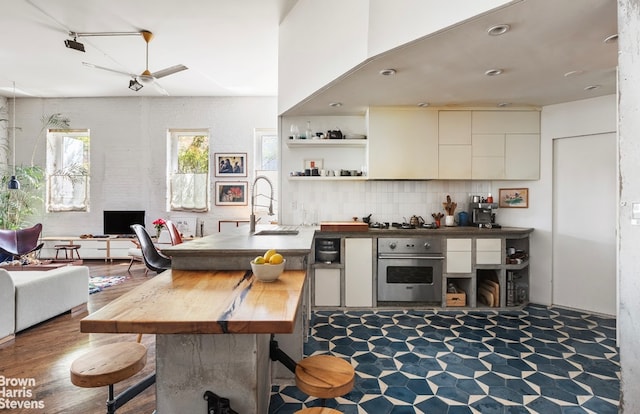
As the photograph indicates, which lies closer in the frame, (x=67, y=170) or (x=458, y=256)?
(x=458, y=256)

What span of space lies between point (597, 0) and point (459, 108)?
215cm

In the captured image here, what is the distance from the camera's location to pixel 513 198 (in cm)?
422

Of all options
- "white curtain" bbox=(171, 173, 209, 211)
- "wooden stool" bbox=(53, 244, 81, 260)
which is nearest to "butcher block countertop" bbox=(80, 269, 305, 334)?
"white curtain" bbox=(171, 173, 209, 211)

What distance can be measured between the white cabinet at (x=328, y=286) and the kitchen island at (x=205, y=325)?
6.50 ft

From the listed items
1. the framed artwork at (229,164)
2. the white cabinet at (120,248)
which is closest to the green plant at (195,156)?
the framed artwork at (229,164)

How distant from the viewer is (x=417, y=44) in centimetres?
236

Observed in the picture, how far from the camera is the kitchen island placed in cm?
112

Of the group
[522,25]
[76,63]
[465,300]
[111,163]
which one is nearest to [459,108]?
[522,25]

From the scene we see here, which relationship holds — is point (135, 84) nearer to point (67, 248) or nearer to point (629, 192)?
point (67, 248)

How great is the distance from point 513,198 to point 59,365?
16.7ft

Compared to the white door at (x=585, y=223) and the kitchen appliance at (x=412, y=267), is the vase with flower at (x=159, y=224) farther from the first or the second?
the white door at (x=585, y=223)

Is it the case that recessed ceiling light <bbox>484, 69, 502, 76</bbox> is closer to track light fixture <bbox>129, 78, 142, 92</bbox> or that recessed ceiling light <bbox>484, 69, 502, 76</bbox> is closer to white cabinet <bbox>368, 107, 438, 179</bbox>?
white cabinet <bbox>368, 107, 438, 179</bbox>

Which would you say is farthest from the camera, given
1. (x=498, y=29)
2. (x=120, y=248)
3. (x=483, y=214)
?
(x=120, y=248)

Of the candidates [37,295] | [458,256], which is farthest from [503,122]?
[37,295]
